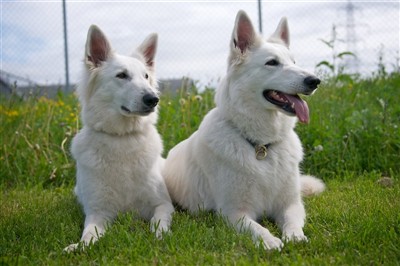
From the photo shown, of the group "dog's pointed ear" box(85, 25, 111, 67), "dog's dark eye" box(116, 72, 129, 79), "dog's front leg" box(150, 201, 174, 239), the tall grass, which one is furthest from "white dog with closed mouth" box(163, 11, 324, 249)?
the tall grass

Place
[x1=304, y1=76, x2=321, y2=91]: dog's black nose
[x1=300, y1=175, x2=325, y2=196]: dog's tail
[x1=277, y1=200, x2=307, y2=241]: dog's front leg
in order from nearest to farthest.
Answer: [x1=277, y1=200, x2=307, y2=241]: dog's front leg
[x1=304, y1=76, x2=321, y2=91]: dog's black nose
[x1=300, y1=175, x2=325, y2=196]: dog's tail

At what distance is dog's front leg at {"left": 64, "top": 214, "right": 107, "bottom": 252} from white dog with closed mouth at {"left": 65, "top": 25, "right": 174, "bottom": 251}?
0.01 m

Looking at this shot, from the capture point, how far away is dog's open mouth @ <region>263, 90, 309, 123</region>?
3275 millimetres

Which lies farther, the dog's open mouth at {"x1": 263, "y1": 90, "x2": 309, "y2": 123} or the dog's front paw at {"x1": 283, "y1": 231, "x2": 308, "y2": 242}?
the dog's open mouth at {"x1": 263, "y1": 90, "x2": 309, "y2": 123}

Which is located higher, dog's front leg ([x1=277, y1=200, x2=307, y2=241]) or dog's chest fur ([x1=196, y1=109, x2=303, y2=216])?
dog's chest fur ([x1=196, y1=109, x2=303, y2=216])

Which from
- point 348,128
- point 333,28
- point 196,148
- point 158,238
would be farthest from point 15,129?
point 333,28

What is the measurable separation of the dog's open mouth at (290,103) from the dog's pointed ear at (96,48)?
4.59ft

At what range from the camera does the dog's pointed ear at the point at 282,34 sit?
389 centimetres

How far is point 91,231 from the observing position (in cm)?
329

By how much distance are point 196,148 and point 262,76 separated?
0.84 m

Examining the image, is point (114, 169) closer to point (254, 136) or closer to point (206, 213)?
point (206, 213)

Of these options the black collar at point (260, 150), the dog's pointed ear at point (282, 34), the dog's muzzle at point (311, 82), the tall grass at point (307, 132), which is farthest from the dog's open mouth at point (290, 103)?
the tall grass at point (307, 132)

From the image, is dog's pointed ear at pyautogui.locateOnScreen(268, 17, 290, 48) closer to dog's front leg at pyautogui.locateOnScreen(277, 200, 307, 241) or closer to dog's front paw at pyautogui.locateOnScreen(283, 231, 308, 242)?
dog's front leg at pyautogui.locateOnScreen(277, 200, 307, 241)

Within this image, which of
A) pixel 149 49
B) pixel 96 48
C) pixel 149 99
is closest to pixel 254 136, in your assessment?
pixel 149 99
